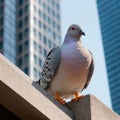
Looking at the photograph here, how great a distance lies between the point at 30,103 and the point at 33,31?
86.3 metres

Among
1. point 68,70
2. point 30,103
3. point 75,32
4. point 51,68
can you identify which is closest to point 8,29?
point 75,32

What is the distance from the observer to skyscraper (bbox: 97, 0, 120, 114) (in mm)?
Answer: 92550

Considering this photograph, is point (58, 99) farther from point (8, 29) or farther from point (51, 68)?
point (8, 29)

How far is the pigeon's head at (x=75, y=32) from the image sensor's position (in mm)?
6590

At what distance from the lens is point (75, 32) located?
6664 mm

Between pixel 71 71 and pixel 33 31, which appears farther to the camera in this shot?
pixel 33 31

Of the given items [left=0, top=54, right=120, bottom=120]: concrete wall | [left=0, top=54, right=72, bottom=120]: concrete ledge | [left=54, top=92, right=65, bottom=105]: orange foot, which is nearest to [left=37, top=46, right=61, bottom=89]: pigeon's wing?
[left=54, top=92, right=65, bottom=105]: orange foot

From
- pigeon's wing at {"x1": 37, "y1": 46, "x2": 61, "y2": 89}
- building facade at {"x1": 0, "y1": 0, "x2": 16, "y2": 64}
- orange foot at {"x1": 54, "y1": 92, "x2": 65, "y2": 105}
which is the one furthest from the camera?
building facade at {"x1": 0, "y1": 0, "x2": 16, "y2": 64}

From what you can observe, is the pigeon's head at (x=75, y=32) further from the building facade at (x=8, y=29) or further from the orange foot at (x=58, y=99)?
the building facade at (x=8, y=29)

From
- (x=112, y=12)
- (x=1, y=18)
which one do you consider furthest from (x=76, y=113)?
(x=112, y=12)

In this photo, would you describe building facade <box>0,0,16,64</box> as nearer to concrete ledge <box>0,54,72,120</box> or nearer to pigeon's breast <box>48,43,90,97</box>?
pigeon's breast <box>48,43,90,97</box>

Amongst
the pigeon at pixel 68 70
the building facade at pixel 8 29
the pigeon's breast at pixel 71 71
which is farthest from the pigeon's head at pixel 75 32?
the building facade at pixel 8 29

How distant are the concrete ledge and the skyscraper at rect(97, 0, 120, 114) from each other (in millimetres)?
82682

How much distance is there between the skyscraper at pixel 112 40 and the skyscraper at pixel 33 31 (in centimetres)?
1228
